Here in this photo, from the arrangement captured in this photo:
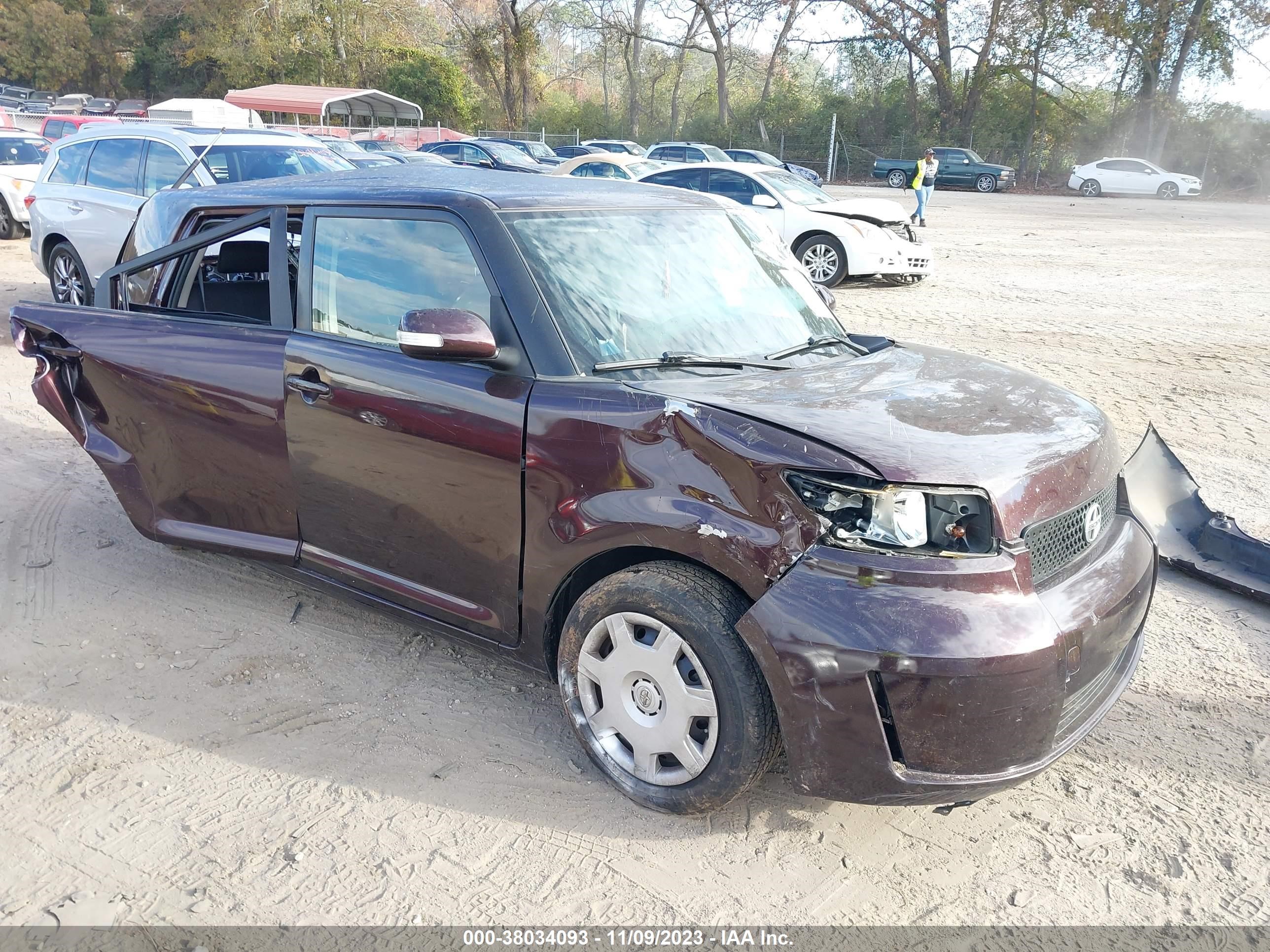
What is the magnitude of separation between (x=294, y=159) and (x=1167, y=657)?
32.0ft

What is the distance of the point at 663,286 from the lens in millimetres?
3395

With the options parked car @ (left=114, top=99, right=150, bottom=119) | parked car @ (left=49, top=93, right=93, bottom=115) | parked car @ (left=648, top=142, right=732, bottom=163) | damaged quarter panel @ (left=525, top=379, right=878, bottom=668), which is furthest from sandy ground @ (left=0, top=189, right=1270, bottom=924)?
parked car @ (left=49, top=93, right=93, bottom=115)

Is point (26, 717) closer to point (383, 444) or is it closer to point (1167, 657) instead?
point (383, 444)

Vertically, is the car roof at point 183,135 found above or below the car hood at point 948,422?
above

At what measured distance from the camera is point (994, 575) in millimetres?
2438

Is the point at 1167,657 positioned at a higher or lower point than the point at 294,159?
lower

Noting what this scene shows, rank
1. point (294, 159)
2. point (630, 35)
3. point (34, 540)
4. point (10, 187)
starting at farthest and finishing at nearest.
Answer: point (630, 35), point (10, 187), point (294, 159), point (34, 540)

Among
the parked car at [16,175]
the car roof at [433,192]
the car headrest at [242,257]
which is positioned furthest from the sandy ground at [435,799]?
the parked car at [16,175]

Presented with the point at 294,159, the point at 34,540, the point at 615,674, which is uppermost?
the point at 294,159

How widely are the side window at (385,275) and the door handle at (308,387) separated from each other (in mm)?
197

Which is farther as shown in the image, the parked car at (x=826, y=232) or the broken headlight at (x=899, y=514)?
the parked car at (x=826, y=232)

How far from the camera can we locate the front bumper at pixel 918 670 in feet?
7.72

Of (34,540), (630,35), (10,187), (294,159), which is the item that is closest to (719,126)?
(630,35)

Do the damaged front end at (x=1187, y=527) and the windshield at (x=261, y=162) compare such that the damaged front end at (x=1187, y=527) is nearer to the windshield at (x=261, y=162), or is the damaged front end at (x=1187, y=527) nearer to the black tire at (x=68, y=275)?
the windshield at (x=261, y=162)
